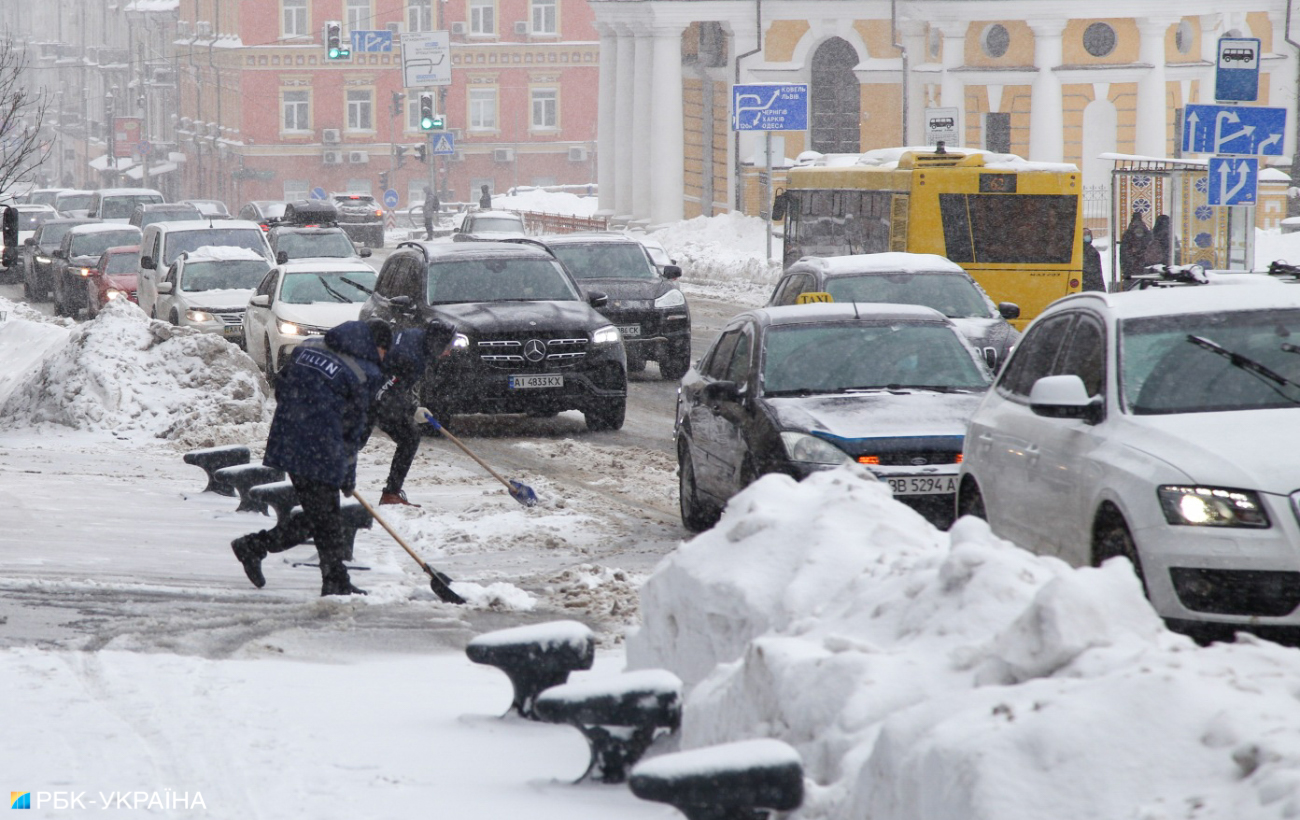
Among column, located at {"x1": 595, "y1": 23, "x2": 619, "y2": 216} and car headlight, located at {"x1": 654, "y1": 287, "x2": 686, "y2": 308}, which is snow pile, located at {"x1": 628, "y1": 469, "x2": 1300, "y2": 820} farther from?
column, located at {"x1": 595, "y1": 23, "x2": 619, "y2": 216}

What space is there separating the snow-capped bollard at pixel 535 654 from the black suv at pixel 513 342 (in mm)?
9436

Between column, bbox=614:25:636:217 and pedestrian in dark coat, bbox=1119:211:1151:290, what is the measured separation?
92.5 ft

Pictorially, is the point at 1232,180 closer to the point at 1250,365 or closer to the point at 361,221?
the point at 1250,365

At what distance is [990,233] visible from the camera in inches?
829

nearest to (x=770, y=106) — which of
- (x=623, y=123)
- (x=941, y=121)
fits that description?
(x=941, y=121)

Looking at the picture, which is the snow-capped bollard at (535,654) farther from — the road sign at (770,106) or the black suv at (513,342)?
the road sign at (770,106)

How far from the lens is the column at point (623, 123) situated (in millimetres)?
51312

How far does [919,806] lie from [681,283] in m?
36.6

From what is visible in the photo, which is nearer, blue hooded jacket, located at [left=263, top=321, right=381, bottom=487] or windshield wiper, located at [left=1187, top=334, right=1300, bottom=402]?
windshield wiper, located at [left=1187, top=334, right=1300, bottom=402]

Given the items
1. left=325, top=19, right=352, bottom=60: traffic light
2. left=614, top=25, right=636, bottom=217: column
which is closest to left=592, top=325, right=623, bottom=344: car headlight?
left=614, top=25, right=636, bottom=217: column

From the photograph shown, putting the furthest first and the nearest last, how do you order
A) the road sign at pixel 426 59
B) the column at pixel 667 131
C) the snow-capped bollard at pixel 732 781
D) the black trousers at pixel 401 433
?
the road sign at pixel 426 59, the column at pixel 667 131, the black trousers at pixel 401 433, the snow-capped bollard at pixel 732 781

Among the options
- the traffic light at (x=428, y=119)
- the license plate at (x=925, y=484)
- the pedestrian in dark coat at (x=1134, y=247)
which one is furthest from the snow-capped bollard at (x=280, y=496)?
the traffic light at (x=428, y=119)

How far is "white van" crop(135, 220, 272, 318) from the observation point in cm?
2594

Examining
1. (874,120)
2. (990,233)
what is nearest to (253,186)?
(874,120)
